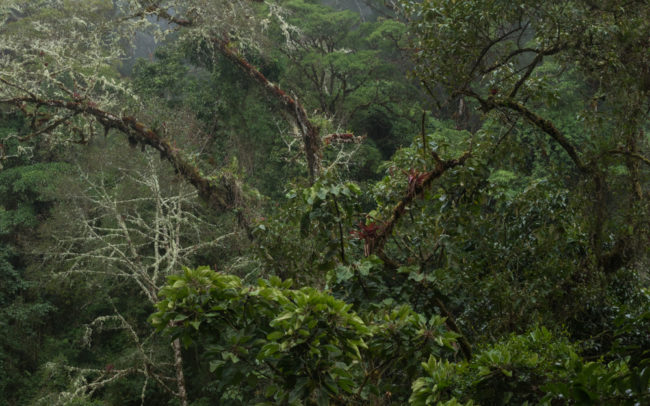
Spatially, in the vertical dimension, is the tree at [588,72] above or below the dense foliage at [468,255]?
above

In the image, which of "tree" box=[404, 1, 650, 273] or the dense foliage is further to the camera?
"tree" box=[404, 1, 650, 273]

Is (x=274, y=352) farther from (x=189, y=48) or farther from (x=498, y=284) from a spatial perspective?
(x=189, y=48)

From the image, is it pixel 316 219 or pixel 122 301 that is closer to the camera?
pixel 316 219

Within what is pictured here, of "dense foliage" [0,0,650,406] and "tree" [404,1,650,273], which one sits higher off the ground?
"tree" [404,1,650,273]

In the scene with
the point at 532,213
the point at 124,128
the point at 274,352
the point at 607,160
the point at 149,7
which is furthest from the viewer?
the point at 149,7

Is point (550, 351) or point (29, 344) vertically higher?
point (550, 351)

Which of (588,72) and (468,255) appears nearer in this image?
(588,72)

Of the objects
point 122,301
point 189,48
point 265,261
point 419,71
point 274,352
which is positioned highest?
point 419,71

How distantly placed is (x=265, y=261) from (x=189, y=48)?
1141 centimetres

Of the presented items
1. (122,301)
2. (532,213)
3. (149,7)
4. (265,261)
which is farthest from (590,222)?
(122,301)

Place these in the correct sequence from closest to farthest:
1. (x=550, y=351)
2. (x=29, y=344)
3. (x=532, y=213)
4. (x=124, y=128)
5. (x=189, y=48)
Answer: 1. (x=550, y=351)
2. (x=532, y=213)
3. (x=124, y=128)
4. (x=29, y=344)
5. (x=189, y=48)

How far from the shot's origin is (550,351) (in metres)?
2.53

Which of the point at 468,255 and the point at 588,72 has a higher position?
the point at 588,72

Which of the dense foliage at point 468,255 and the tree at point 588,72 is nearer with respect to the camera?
the dense foliage at point 468,255
